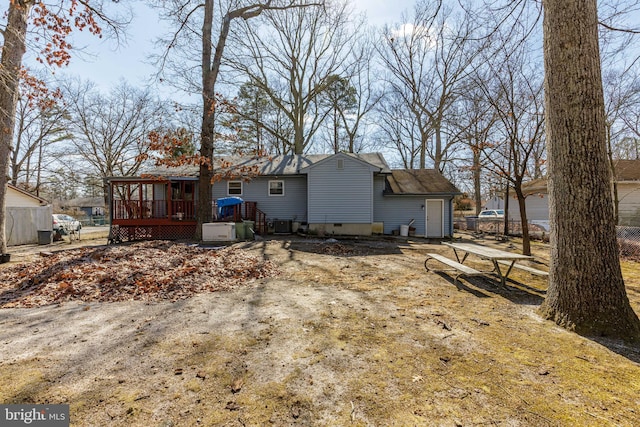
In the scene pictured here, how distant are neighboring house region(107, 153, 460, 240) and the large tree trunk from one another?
1145cm

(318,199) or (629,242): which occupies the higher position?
(318,199)

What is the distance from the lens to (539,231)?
50.9ft

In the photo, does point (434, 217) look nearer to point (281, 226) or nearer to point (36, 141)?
point (281, 226)

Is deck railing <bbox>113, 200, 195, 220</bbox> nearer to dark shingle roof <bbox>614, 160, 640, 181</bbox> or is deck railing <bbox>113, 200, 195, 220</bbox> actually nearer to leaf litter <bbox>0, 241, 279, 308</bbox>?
leaf litter <bbox>0, 241, 279, 308</bbox>

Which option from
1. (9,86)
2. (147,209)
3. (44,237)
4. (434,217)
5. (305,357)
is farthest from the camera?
(434,217)

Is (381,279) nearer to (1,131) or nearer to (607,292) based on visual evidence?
(607,292)

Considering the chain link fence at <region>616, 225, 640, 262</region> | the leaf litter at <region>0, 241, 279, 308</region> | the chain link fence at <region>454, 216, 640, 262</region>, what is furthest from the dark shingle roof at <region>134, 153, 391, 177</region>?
the chain link fence at <region>616, 225, 640, 262</region>

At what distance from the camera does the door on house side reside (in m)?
16.2

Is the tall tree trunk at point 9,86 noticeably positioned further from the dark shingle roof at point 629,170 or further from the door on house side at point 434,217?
the dark shingle roof at point 629,170

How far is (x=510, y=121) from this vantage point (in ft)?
30.3

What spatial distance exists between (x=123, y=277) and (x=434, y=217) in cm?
1475

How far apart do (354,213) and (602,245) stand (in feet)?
39.3

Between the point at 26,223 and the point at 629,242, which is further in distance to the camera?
the point at 26,223

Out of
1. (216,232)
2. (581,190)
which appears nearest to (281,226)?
(216,232)
